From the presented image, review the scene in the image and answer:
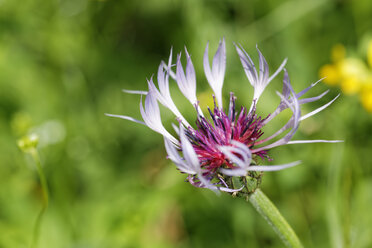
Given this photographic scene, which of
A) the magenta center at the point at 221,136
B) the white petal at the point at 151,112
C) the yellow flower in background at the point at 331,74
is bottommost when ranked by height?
the yellow flower in background at the point at 331,74

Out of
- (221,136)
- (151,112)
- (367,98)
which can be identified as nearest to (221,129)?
(221,136)

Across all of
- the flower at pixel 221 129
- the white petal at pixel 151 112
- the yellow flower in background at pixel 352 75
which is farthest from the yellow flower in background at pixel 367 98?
the white petal at pixel 151 112

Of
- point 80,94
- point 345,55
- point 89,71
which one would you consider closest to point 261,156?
point 345,55

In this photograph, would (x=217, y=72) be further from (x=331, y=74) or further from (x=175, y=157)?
(x=331, y=74)

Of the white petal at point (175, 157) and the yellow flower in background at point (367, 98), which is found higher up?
the white petal at point (175, 157)

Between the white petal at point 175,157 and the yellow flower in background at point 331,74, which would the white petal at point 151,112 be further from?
the yellow flower in background at point 331,74

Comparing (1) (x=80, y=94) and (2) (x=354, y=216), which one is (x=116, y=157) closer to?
(1) (x=80, y=94)
